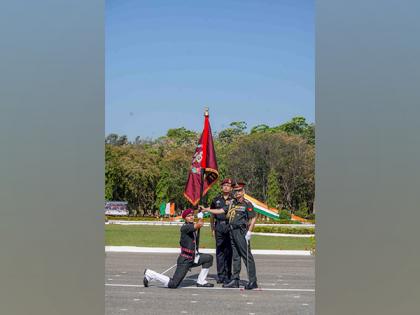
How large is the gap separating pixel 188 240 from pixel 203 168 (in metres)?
1.09

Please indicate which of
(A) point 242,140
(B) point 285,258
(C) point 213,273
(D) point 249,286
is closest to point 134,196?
(A) point 242,140

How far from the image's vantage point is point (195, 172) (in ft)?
29.9

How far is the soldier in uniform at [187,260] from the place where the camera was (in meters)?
8.55


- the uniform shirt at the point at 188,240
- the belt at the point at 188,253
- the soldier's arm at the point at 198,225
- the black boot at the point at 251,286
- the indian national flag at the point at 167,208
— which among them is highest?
the soldier's arm at the point at 198,225

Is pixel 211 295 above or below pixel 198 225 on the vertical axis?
below

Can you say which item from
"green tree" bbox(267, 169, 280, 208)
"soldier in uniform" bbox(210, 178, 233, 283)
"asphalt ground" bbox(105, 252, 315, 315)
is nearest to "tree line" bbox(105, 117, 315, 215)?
"green tree" bbox(267, 169, 280, 208)

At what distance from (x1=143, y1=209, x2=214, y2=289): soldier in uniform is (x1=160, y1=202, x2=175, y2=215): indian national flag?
22.0 meters

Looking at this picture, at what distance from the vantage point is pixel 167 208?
3080cm

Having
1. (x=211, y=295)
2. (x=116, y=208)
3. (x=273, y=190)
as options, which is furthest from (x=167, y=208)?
(x=211, y=295)

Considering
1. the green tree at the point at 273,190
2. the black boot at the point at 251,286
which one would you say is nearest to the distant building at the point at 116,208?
the green tree at the point at 273,190

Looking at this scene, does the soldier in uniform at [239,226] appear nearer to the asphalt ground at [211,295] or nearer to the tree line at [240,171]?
the asphalt ground at [211,295]

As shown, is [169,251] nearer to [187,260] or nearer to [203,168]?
[203,168]

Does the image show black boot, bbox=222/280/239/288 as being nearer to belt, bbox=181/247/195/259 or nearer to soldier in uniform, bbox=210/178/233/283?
soldier in uniform, bbox=210/178/233/283
